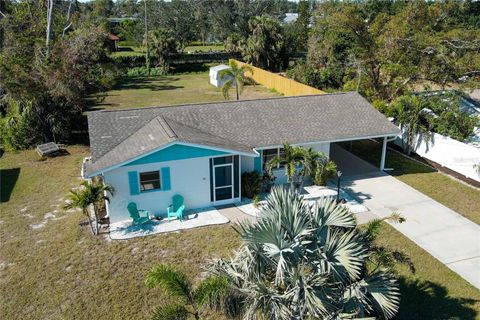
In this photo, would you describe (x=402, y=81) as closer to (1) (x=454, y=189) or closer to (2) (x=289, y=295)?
(1) (x=454, y=189)

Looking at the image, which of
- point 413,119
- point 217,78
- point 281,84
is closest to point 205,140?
point 413,119

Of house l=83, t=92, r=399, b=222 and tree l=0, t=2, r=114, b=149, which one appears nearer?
house l=83, t=92, r=399, b=222

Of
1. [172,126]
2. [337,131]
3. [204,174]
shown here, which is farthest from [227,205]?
[337,131]

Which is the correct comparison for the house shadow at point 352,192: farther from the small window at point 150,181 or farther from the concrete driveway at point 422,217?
the small window at point 150,181

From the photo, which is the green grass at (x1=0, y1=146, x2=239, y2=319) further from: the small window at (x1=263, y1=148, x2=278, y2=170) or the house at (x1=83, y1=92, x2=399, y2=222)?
the small window at (x1=263, y1=148, x2=278, y2=170)

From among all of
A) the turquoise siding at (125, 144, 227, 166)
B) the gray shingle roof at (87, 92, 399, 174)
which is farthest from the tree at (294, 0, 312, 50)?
the turquoise siding at (125, 144, 227, 166)

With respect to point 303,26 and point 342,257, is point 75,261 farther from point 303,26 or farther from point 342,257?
point 303,26

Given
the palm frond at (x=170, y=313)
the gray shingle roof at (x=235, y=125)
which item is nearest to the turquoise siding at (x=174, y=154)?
the gray shingle roof at (x=235, y=125)
